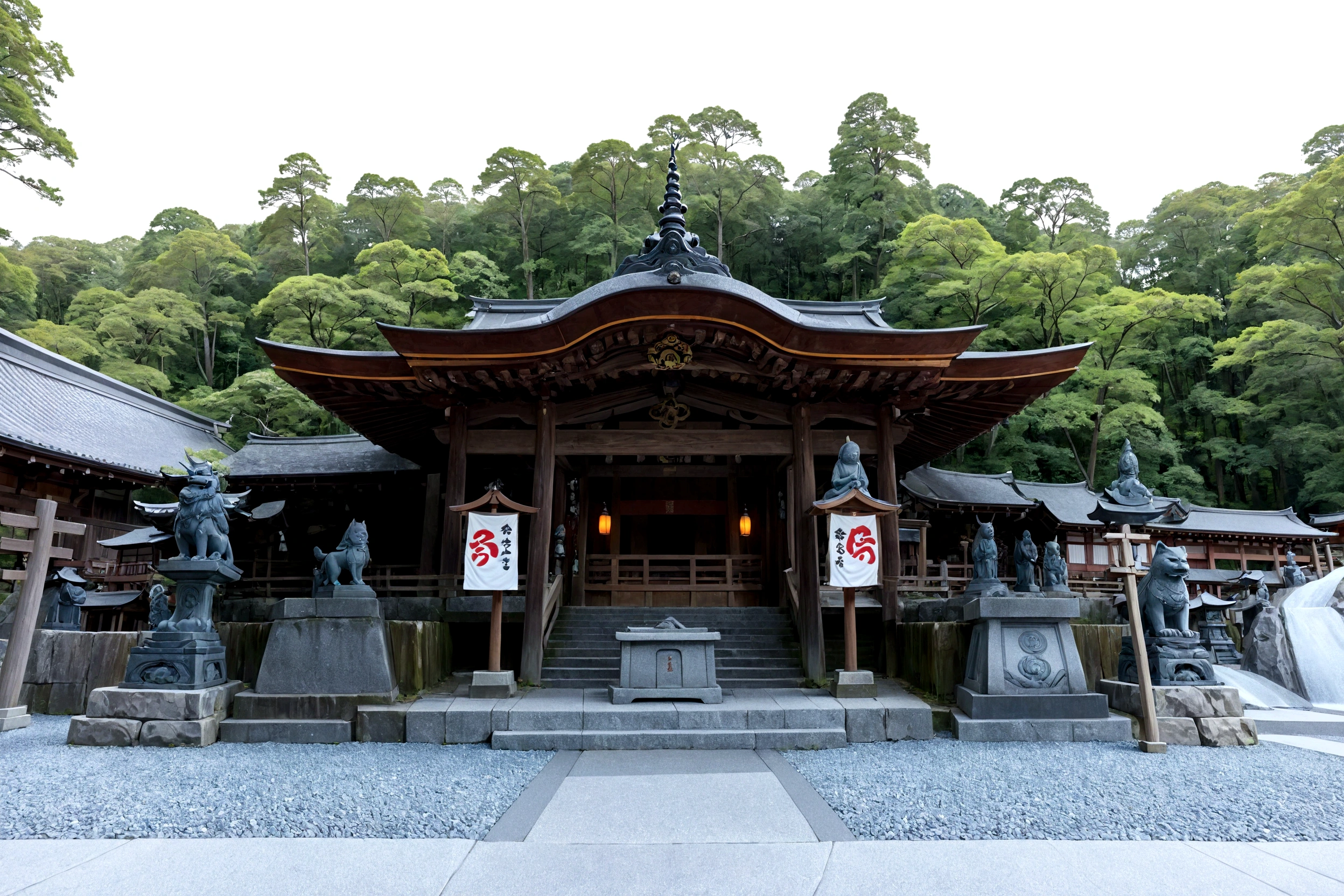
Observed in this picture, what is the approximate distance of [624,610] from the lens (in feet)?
37.6

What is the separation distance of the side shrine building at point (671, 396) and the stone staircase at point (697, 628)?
384 millimetres

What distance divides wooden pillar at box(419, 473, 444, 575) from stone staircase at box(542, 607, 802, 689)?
144 inches

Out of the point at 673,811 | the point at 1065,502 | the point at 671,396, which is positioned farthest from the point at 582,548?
the point at 1065,502

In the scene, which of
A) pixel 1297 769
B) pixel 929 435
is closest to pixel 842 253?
pixel 929 435

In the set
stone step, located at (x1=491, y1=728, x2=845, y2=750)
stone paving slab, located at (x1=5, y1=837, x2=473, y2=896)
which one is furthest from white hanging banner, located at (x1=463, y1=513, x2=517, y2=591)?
stone paving slab, located at (x1=5, y1=837, x2=473, y2=896)

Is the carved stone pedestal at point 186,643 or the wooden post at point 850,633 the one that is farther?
the wooden post at point 850,633

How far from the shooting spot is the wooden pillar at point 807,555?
30.6ft

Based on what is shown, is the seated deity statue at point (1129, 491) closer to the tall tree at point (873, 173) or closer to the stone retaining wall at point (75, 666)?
the stone retaining wall at point (75, 666)

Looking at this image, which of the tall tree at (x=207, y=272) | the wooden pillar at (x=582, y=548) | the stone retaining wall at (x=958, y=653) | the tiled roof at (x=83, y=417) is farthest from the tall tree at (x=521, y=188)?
the stone retaining wall at (x=958, y=653)

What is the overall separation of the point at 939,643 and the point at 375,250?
22.7 m

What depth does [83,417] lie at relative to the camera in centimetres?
1770

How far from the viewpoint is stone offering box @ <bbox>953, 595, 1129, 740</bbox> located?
7.38 meters

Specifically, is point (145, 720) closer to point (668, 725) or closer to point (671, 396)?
point (668, 725)

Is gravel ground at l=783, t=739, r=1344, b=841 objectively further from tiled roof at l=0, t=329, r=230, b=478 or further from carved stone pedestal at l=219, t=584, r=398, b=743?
tiled roof at l=0, t=329, r=230, b=478
